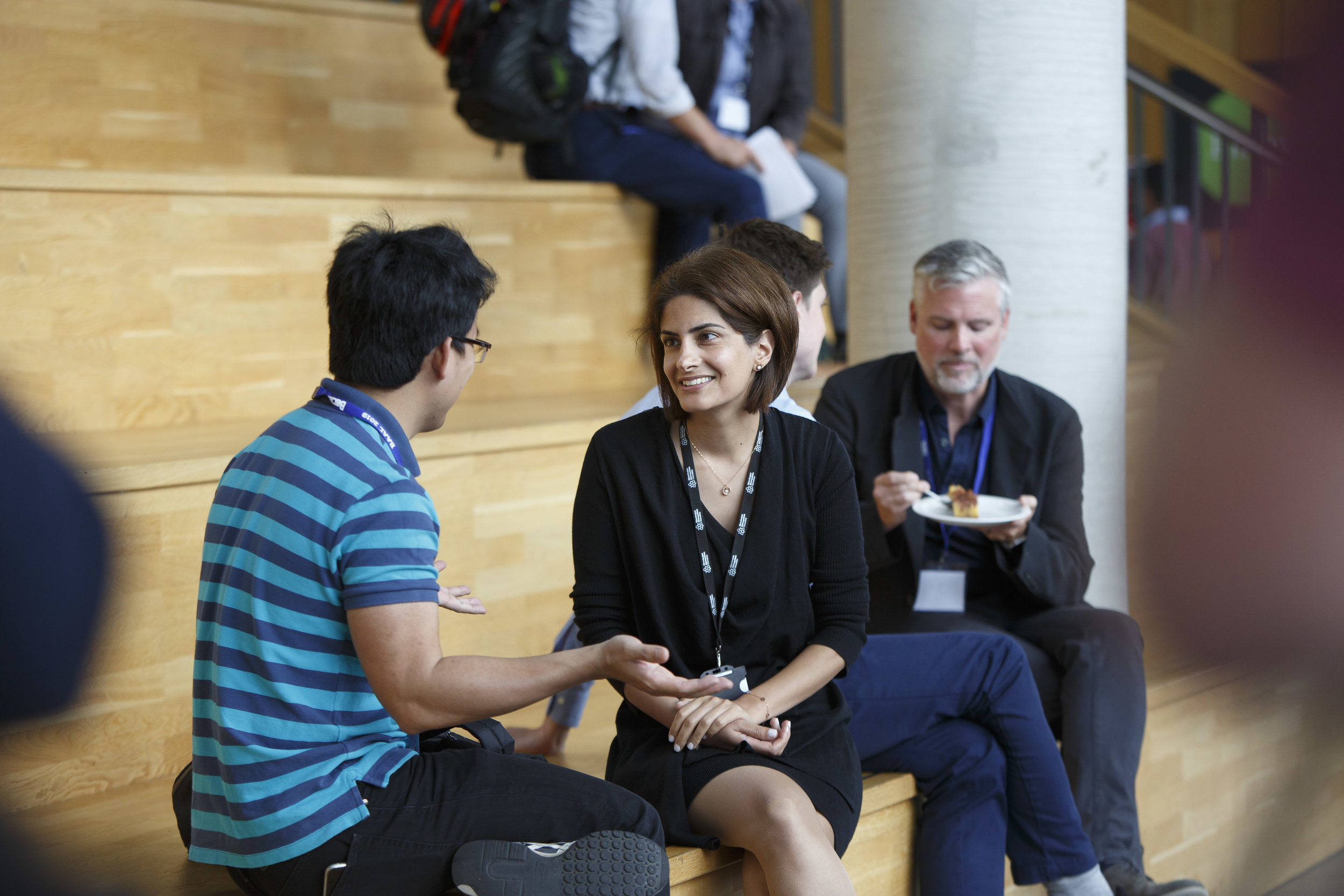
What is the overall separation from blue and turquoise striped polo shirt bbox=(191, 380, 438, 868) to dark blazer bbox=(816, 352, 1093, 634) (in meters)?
1.17

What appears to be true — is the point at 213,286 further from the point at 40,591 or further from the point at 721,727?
the point at 40,591

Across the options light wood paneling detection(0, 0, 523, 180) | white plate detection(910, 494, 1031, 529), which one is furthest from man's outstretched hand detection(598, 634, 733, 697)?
light wood paneling detection(0, 0, 523, 180)

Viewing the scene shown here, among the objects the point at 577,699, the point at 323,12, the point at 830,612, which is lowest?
the point at 577,699

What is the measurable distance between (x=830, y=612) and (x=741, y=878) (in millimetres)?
452

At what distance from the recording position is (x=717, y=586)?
1.83m

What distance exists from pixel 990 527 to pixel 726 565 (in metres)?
0.70

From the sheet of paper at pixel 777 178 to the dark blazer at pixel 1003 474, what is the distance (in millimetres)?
1605

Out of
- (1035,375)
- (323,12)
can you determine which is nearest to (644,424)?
(1035,375)

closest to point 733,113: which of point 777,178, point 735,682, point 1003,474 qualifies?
point 777,178

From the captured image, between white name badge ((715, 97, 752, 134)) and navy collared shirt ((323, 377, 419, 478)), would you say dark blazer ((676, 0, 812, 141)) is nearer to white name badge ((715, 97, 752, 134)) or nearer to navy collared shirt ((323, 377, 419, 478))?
white name badge ((715, 97, 752, 134))

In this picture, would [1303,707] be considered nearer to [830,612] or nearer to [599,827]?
[599,827]

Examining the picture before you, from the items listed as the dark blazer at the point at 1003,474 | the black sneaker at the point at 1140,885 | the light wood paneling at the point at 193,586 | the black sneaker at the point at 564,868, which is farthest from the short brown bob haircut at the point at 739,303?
the black sneaker at the point at 1140,885

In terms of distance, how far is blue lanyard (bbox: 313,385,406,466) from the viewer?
1.52 meters

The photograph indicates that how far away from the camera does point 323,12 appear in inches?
168
